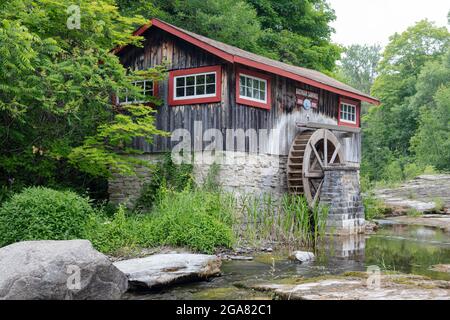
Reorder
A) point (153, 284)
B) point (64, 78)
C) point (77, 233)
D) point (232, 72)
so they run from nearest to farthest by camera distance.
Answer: point (153, 284), point (77, 233), point (64, 78), point (232, 72)

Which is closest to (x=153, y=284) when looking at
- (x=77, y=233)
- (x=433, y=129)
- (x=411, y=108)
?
(x=77, y=233)

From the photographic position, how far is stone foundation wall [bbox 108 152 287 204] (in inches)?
457

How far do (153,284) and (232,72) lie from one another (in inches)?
257

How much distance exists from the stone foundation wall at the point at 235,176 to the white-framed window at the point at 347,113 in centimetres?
371

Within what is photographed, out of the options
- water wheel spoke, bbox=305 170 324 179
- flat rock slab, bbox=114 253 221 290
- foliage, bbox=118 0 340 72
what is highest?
foliage, bbox=118 0 340 72

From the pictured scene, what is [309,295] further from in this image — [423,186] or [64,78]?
[423,186]

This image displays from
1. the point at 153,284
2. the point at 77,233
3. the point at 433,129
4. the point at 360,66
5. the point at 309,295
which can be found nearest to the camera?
the point at 309,295

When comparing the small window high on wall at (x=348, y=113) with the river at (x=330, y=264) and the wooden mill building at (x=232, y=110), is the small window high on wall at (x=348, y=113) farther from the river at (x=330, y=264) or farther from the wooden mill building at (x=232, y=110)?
the river at (x=330, y=264)

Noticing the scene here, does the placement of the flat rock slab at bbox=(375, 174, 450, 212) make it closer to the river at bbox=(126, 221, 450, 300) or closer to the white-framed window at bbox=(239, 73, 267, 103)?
the river at bbox=(126, 221, 450, 300)

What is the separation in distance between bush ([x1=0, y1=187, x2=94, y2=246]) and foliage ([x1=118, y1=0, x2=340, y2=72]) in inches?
373

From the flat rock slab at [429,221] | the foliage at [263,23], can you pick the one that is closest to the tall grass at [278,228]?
the flat rock slab at [429,221]

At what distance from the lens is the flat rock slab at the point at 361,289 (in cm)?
550

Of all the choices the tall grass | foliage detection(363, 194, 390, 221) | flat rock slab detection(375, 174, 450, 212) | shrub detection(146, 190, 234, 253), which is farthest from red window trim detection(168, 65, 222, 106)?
flat rock slab detection(375, 174, 450, 212)

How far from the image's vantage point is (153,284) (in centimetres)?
636
